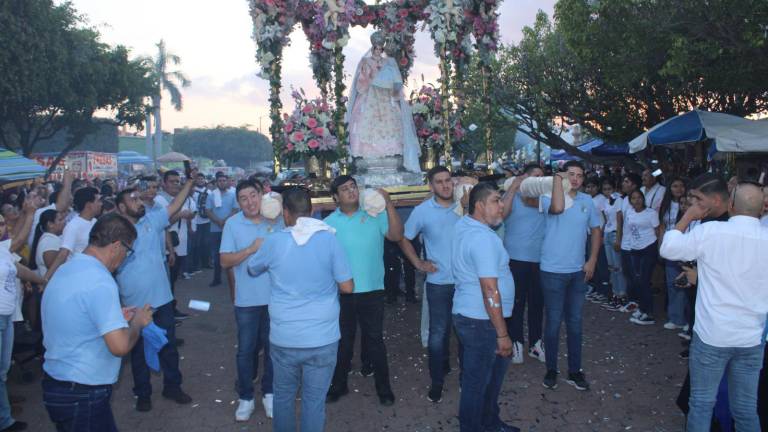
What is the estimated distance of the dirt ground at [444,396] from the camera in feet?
16.5

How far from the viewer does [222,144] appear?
9338 centimetres

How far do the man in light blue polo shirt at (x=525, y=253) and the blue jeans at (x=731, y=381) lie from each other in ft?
7.86

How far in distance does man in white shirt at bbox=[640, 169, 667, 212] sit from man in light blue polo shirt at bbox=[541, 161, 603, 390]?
329cm

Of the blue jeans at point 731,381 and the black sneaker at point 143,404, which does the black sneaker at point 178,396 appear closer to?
the black sneaker at point 143,404

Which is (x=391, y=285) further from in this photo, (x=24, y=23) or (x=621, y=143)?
(x=24, y=23)

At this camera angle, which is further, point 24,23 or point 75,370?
point 24,23

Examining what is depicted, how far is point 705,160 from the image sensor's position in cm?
1201

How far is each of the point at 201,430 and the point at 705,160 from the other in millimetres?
11257

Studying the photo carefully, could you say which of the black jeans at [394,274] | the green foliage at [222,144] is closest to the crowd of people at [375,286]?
the black jeans at [394,274]

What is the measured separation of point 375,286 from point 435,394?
3.97 ft

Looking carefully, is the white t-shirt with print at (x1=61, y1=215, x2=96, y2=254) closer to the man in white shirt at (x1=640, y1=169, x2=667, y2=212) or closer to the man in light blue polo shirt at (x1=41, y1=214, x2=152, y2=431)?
the man in light blue polo shirt at (x1=41, y1=214, x2=152, y2=431)

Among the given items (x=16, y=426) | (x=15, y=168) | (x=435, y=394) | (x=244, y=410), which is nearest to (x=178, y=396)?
(x=244, y=410)

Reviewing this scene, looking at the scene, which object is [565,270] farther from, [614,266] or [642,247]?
[614,266]

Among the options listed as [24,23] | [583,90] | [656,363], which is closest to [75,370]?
[656,363]
